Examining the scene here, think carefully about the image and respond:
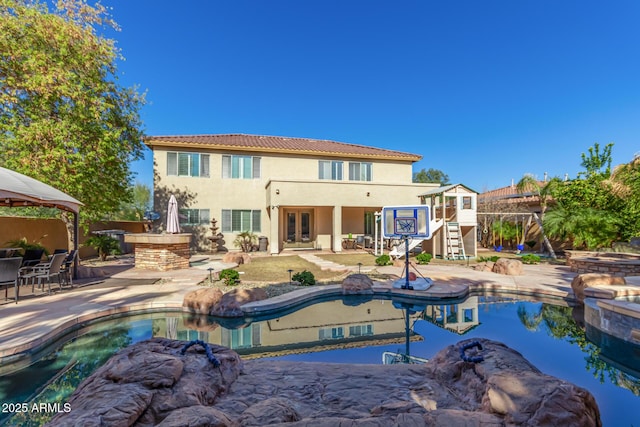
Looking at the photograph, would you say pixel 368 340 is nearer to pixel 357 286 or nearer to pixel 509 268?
pixel 357 286

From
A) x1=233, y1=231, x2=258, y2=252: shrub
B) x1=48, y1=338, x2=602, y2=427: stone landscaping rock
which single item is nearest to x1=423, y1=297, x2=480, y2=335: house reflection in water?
x1=48, y1=338, x2=602, y2=427: stone landscaping rock

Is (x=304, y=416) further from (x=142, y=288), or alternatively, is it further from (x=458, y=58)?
(x=458, y=58)

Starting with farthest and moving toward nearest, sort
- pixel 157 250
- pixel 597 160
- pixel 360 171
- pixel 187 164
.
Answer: pixel 360 171, pixel 187 164, pixel 597 160, pixel 157 250

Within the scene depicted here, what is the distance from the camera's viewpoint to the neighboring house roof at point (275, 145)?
17.0m

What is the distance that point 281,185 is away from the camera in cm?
1603

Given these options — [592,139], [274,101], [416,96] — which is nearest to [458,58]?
[416,96]

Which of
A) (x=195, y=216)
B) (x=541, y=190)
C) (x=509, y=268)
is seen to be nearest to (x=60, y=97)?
(x=195, y=216)

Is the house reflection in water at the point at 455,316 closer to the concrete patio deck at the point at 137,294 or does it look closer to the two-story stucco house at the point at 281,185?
the concrete patio deck at the point at 137,294

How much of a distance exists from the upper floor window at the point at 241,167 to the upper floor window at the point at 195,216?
8.39 feet

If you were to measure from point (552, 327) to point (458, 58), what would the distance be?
17846mm

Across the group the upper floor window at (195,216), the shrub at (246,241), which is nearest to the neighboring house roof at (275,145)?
the upper floor window at (195,216)

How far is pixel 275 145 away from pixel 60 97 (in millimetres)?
10733

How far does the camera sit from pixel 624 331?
529cm

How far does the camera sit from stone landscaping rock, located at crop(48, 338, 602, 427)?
221cm
